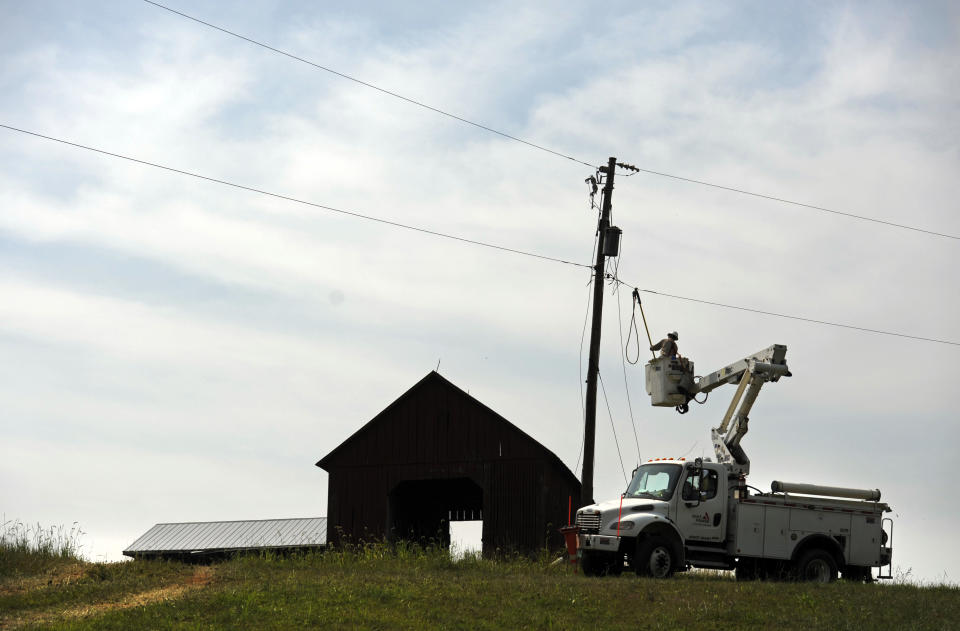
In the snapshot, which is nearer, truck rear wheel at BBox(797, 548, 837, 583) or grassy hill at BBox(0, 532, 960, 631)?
grassy hill at BBox(0, 532, 960, 631)

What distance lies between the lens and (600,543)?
21.7 metres

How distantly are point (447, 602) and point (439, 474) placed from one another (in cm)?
1431

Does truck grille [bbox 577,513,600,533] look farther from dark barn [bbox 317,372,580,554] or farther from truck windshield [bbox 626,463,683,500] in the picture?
dark barn [bbox 317,372,580,554]

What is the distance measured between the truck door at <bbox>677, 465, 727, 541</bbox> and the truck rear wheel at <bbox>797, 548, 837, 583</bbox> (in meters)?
1.89

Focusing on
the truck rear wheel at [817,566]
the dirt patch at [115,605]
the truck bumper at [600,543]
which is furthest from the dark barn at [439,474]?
the dirt patch at [115,605]

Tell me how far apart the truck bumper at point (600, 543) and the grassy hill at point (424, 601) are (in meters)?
0.64

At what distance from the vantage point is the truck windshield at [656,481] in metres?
22.5

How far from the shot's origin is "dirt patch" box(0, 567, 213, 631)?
1738 cm

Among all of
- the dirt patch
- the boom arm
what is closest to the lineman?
the boom arm

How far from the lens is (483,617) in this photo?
16.9 meters

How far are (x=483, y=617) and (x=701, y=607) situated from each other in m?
3.54

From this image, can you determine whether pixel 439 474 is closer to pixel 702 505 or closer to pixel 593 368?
pixel 593 368

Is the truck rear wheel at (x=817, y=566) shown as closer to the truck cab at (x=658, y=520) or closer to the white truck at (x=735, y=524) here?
the white truck at (x=735, y=524)

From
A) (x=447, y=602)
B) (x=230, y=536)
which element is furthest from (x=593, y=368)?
(x=230, y=536)
